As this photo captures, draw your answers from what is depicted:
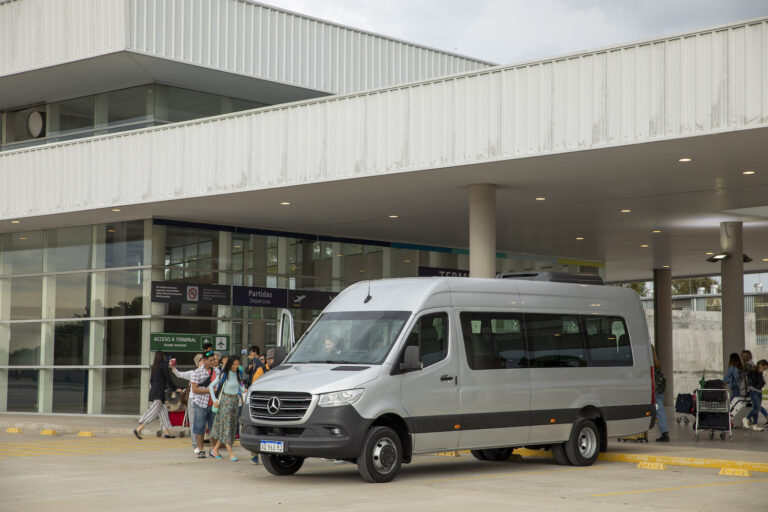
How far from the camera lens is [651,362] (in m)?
17.0

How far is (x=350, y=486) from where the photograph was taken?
42.0ft

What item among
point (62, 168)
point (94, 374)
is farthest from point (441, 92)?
point (94, 374)

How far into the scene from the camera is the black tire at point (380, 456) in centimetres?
1294

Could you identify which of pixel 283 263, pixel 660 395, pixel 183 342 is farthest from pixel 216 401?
pixel 283 263

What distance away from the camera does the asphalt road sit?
11078 mm

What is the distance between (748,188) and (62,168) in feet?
51.7

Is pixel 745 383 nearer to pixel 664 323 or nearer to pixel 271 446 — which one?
pixel 271 446

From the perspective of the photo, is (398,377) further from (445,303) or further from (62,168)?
(62,168)

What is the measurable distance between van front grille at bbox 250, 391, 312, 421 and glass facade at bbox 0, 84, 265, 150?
1485 cm

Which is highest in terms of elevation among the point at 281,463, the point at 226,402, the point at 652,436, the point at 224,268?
the point at 224,268

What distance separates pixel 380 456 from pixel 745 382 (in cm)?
1283

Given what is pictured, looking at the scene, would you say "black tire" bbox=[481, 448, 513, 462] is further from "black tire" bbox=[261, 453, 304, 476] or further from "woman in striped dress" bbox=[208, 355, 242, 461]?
"woman in striped dress" bbox=[208, 355, 242, 461]

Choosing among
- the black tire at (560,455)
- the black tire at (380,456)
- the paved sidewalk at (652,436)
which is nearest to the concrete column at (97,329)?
the paved sidewalk at (652,436)

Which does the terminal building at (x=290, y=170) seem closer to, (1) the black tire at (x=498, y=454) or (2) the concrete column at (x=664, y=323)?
(1) the black tire at (x=498, y=454)
